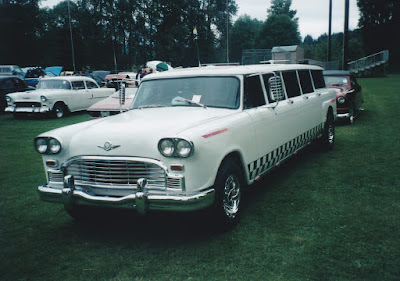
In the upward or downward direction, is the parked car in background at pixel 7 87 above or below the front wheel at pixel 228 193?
above

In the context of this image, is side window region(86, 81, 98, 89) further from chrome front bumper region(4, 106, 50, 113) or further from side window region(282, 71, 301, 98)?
side window region(282, 71, 301, 98)

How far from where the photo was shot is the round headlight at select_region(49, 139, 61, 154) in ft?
13.7

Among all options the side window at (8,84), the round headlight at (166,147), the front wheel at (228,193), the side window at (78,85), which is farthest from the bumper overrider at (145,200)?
the side window at (8,84)

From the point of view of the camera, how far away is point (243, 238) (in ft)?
13.6

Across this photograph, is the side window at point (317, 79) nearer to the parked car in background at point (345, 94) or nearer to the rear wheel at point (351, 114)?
the parked car in background at point (345, 94)

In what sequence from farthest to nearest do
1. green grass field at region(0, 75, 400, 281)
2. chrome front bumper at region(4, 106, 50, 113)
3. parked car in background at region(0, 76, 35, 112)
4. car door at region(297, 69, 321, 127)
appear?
parked car in background at region(0, 76, 35, 112), chrome front bumper at region(4, 106, 50, 113), car door at region(297, 69, 321, 127), green grass field at region(0, 75, 400, 281)

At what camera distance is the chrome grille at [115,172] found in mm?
3756

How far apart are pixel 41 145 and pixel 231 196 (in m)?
2.23

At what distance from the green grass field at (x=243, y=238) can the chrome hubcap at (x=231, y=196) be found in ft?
0.75

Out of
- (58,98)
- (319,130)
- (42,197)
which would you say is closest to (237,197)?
(42,197)

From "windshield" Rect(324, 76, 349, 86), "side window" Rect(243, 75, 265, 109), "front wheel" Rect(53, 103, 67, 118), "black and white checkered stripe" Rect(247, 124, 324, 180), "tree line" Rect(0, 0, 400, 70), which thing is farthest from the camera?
"tree line" Rect(0, 0, 400, 70)

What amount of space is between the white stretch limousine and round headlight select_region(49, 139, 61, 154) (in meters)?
0.01

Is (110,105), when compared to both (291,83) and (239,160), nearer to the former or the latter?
(291,83)

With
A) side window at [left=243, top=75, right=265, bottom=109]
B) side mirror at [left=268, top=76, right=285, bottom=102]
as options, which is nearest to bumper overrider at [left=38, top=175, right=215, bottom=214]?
side window at [left=243, top=75, right=265, bottom=109]
